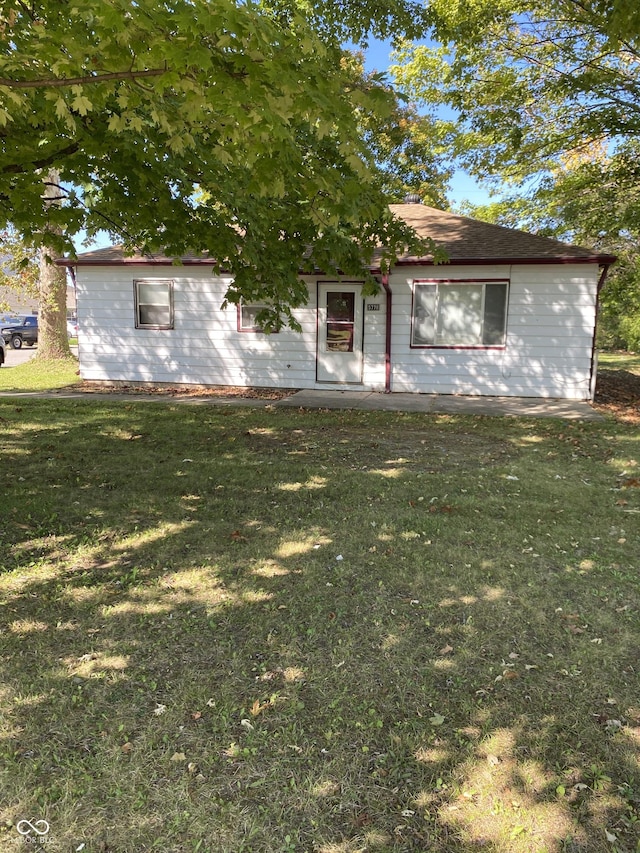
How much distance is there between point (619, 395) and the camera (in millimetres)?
12391

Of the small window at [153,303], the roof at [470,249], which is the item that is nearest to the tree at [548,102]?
the roof at [470,249]

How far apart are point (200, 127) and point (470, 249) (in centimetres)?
879

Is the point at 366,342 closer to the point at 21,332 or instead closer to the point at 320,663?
the point at 320,663

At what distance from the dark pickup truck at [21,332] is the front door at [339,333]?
77.9 ft

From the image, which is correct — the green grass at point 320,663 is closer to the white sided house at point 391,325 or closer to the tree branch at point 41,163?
the tree branch at point 41,163

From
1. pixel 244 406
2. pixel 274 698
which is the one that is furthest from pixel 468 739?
pixel 244 406

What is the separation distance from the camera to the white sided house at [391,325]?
37.2 ft

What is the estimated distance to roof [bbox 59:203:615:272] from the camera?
10.9 meters

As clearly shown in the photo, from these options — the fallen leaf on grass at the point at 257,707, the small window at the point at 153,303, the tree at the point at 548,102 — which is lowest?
the fallen leaf on grass at the point at 257,707

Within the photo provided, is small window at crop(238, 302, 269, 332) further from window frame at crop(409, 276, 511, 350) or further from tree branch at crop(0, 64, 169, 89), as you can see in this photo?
tree branch at crop(0, 64, 169, 89)

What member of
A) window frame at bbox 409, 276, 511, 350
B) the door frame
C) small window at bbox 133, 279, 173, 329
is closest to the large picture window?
window frame at bbox 409, 276, 511, 350

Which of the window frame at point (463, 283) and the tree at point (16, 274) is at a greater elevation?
the tree at point (16, 274)

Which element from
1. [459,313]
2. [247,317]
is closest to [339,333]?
[247,317]

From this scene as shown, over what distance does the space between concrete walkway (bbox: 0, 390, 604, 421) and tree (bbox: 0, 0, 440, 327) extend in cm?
381
